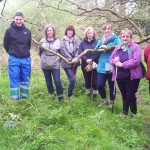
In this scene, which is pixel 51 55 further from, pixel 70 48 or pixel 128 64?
pixel 128 64

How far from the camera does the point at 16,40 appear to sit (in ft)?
22.3

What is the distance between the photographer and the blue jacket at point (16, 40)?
6781 mm

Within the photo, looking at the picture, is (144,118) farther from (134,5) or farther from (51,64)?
(134,5)

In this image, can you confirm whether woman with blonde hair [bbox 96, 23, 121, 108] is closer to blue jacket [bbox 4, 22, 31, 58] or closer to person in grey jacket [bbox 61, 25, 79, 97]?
person in grey jacket [bbox 61, 25, 79, 97]

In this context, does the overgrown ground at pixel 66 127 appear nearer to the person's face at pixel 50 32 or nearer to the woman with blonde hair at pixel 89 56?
the woman with blonde hair at pixel 89 56

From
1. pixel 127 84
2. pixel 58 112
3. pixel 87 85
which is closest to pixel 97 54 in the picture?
pixel 87 85

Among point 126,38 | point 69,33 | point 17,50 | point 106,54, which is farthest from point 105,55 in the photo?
point 17,50

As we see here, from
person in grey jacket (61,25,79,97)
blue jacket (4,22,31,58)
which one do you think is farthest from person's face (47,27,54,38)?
blue jacket (4,22,31,58)

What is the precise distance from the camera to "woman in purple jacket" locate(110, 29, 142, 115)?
19.9ft

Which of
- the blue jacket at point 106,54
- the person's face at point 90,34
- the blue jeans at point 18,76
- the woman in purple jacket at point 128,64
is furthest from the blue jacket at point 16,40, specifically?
the woman in purple jacket at point 128,64

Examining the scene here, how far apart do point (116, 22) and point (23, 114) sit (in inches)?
210

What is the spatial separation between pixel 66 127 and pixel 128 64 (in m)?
1.71

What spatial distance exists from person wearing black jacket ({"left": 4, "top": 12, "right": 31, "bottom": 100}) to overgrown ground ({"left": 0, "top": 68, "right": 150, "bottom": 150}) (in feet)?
2.00

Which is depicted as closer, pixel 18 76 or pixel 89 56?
pixel 18 76
